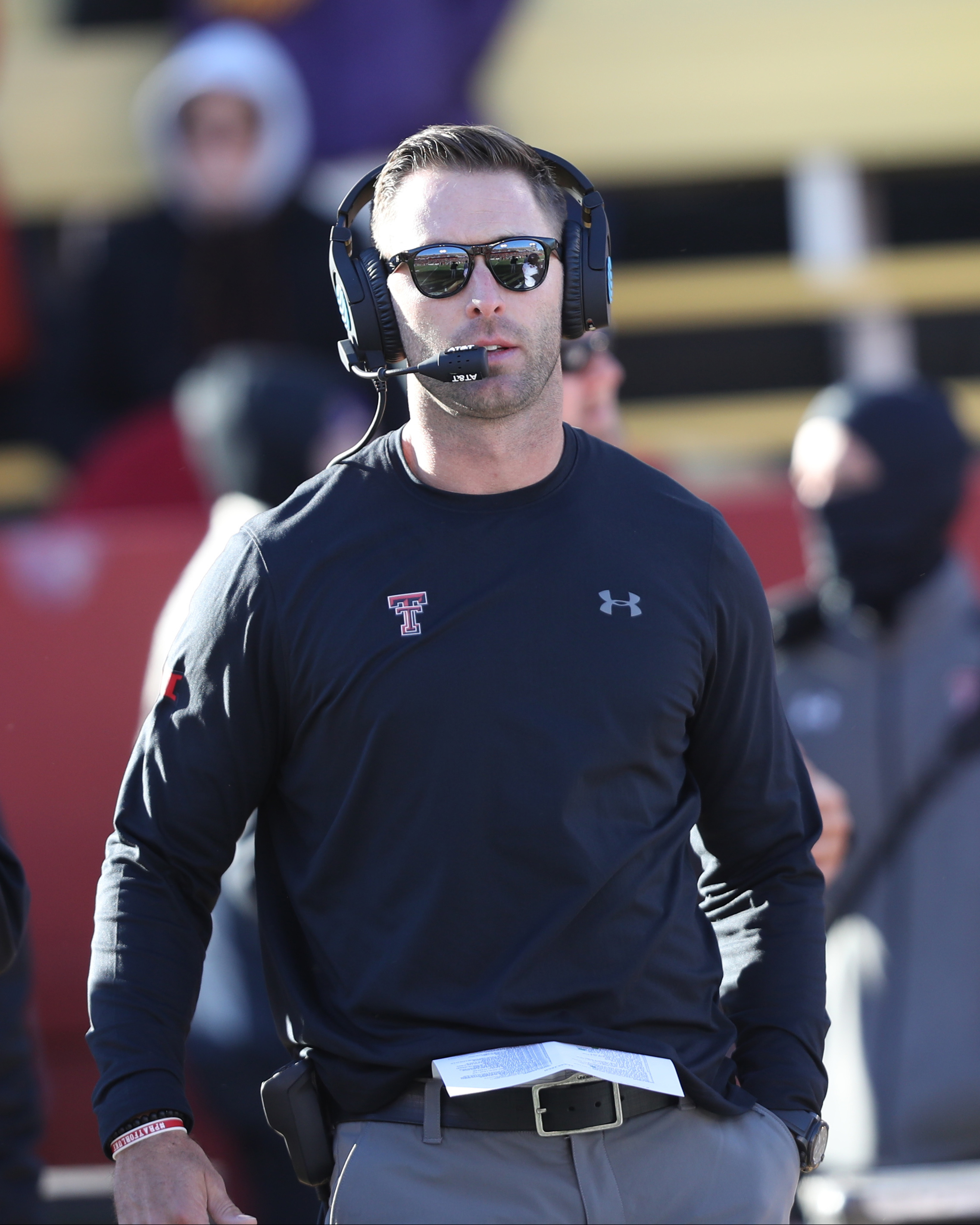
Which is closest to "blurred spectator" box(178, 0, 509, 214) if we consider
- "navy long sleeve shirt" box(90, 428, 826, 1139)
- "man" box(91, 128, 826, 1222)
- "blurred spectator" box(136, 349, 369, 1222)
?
"blurred spectator" box(136, 349, 369, 1222)

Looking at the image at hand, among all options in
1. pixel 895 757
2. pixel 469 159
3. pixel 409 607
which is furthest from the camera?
pixel 895 757

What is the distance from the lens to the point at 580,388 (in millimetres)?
2834

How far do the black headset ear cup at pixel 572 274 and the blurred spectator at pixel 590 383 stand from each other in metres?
0.59

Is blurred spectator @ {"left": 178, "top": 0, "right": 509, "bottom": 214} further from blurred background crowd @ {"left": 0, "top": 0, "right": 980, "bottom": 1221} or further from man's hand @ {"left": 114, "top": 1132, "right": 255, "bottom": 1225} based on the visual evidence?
man's hand @ {"left": 114, "top": 1132, "right": 255, "bottom": 1225}

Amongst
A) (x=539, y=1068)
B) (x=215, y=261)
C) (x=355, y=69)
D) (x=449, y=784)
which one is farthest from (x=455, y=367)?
(x=355, y=69)

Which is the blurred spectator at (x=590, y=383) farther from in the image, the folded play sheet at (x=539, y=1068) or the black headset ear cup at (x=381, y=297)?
the folded play sheet at (x=539, y=1068)

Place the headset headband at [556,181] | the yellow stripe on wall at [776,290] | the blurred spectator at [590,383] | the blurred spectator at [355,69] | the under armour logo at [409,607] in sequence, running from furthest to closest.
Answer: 1. the yellow stripe on wall at [776,290]
2. the blurred spectator at [355,69]
3. the blurred spectator at [590,383]
4. the headset headband at [556,181]
5. the under armour logo at [409,607]

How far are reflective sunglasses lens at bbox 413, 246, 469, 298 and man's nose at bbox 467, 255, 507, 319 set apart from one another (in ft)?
0.04

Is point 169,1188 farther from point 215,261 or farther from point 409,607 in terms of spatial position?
point 215,261

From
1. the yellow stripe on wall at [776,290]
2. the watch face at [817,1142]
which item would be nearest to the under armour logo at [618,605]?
the watch face at [817,1142]

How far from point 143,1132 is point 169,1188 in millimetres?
69

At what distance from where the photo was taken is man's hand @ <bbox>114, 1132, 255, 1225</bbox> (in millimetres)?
1788

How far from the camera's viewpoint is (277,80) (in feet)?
17.2

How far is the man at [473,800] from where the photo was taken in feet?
6.09
